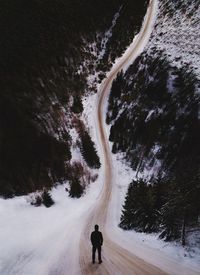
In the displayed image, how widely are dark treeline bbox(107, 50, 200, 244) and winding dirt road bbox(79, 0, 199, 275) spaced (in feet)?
4.76

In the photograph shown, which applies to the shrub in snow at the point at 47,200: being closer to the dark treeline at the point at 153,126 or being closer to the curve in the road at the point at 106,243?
the curve in the road at the point at 106,243

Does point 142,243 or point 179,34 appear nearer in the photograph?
point 142,243

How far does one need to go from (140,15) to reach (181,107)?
3189 cm

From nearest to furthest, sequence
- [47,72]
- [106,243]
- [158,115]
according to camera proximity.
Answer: [106,243] < [158,115] < [47,72]

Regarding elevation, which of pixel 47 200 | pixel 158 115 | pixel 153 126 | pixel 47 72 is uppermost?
pixel 47 72

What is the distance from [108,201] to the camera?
31.5 m

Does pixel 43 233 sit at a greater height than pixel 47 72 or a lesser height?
lesser

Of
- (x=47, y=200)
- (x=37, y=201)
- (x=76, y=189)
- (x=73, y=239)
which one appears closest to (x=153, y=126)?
(x=76, y=189)

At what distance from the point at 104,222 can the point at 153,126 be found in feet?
52.1

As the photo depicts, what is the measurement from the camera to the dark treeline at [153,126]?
2295cm

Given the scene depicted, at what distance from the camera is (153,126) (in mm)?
38906

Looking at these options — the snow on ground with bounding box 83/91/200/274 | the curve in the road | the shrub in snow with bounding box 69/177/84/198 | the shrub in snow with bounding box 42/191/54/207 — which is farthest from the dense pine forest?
the snow on ground with bounding box 83/91/200/274

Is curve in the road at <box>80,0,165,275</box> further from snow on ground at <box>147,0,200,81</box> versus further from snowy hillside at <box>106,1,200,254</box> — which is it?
snow on ground at <box>147,0,200,81</box>

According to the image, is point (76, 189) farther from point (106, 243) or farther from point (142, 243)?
point (142, 243)
